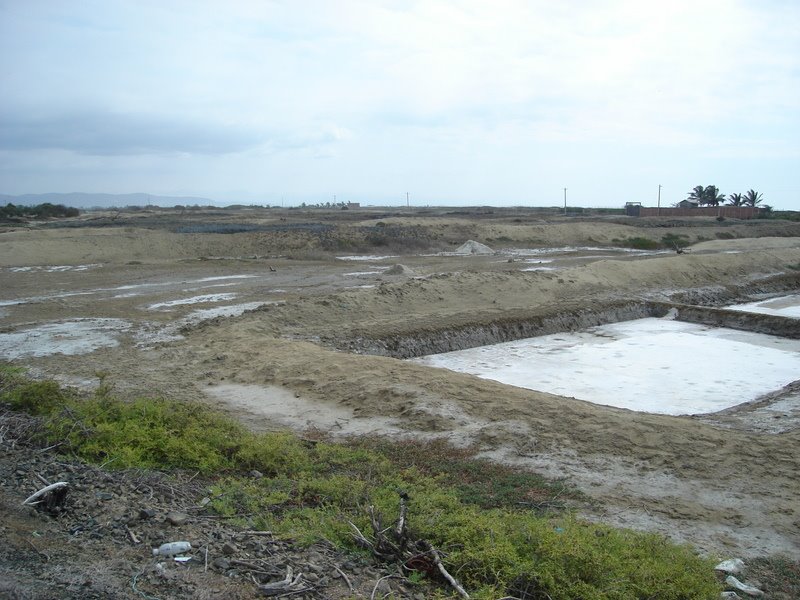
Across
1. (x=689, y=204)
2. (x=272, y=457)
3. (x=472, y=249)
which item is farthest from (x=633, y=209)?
(x=272, y=457)

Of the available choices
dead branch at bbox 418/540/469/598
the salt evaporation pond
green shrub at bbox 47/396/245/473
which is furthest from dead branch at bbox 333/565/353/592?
the salt evaporation pond

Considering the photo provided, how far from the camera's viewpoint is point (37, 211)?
2147 inches

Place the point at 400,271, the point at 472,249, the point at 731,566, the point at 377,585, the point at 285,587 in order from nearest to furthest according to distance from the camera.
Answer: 1. the point at 285,587
2. the point at 377,585
3. the point at 731,566
4. the point at 400,271
5. the point at 472,249

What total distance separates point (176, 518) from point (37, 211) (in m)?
58.4

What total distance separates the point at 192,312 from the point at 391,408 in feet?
27.6

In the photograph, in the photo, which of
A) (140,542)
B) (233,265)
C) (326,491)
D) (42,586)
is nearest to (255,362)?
(326,491)

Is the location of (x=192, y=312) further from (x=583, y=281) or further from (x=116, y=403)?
(x=583, y=281)

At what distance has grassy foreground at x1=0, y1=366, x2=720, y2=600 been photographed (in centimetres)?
430

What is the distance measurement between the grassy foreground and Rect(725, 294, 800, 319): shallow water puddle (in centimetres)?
1768

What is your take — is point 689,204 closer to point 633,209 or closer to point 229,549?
point 633,209

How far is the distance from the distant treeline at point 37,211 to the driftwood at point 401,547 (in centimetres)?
5319

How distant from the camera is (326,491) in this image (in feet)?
19.0

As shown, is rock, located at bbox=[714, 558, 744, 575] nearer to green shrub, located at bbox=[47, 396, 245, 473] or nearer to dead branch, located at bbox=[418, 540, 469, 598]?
dead branch, located at bbox=[418, 540, 469, 598]

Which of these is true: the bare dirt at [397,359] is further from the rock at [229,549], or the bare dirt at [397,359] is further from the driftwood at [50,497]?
the driftwood at [50,497]
